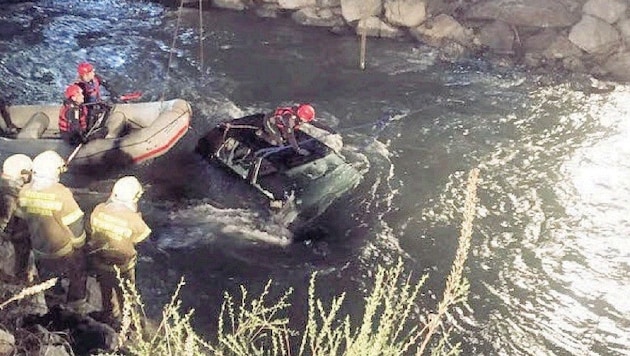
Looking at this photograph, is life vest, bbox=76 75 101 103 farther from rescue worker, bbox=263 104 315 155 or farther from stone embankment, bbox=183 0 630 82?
stone embankment, bbox=183 0 630 82

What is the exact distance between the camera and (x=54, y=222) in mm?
6148

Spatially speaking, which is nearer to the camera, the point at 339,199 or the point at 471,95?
the point at 339,199

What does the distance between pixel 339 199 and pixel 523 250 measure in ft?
8.86

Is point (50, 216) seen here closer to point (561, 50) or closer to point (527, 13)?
point (561, 50)

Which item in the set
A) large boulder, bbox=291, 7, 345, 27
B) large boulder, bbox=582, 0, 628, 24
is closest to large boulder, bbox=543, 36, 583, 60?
large boulder, bbox=582, 0, 628, 24

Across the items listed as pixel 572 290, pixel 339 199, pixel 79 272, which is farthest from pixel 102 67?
pixel 572 290

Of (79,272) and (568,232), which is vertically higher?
(79,272)

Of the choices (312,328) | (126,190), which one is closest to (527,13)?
(126,190)

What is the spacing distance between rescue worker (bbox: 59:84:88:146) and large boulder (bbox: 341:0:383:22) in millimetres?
9189

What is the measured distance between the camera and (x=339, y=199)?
10.3m

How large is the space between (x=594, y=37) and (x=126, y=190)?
13278mm

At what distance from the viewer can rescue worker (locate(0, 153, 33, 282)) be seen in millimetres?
6586

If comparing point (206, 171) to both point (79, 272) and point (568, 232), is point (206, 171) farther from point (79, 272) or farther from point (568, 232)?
point (568, 232)

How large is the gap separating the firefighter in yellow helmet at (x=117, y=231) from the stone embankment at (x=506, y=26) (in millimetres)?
11638
